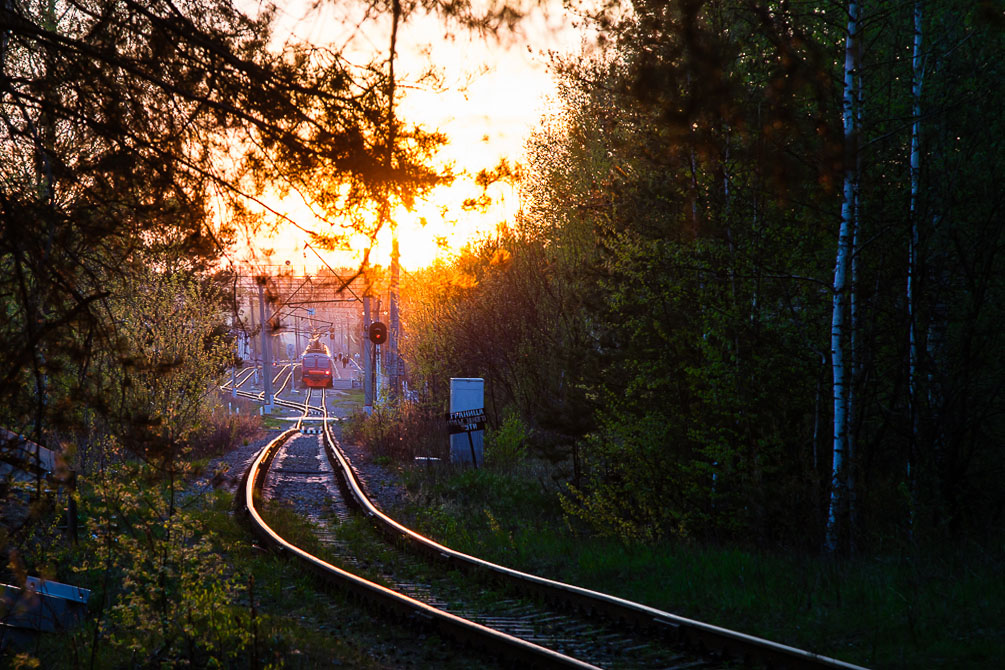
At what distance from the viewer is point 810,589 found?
7781 mm

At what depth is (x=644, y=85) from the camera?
5250 millimetres

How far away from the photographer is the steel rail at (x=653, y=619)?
5754mm

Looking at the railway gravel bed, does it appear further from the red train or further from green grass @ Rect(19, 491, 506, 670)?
the red train

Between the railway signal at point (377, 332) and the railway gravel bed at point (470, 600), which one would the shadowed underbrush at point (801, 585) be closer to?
the railway gravel bed at point (470, 600)

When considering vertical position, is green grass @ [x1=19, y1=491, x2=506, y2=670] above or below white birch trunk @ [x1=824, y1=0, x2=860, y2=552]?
below

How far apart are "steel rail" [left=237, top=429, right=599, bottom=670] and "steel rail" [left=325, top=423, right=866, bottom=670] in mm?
1135

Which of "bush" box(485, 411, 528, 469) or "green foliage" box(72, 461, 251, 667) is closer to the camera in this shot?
"green foliage" box(72, 461, 251, 667)

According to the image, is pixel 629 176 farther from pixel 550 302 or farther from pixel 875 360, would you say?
pixel 550 302

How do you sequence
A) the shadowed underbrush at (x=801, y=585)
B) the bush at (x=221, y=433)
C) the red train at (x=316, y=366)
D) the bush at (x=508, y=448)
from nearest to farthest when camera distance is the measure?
the shadowed underbrush at (x=801, y=585) → the bush at (x=508, y=448) → the bush at (x=221, y=433) → the red train at (x=316, y=366)

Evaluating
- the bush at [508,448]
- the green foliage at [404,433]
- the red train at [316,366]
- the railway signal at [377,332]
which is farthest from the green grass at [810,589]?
the red train at [316,366]

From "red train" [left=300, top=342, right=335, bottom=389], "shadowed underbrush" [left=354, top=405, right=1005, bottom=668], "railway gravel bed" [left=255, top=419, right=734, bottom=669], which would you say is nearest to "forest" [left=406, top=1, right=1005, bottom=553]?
"shadowed underbrush" [left=354, top=405, right=1005, bottom=668]

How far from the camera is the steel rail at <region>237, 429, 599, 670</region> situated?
6137 millimetres

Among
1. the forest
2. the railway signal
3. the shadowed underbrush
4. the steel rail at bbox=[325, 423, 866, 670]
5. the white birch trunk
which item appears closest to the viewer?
the steel rail at bbox=[325, 423, 866, 670]

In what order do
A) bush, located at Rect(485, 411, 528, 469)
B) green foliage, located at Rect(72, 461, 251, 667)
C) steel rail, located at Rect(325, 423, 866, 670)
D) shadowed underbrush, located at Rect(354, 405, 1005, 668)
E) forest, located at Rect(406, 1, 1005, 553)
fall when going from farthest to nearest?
bush, located at Rect(485, 411, 528, 469) → forest, located at Rect(406, 1, 1005, 553) → green foliage, located at Rect(72, 461, 251, 667) → shadowed underbrush, located at Rect(354, 405, 1005, 668) → steel rail, located at Rect(325, 423, 866, 670)
